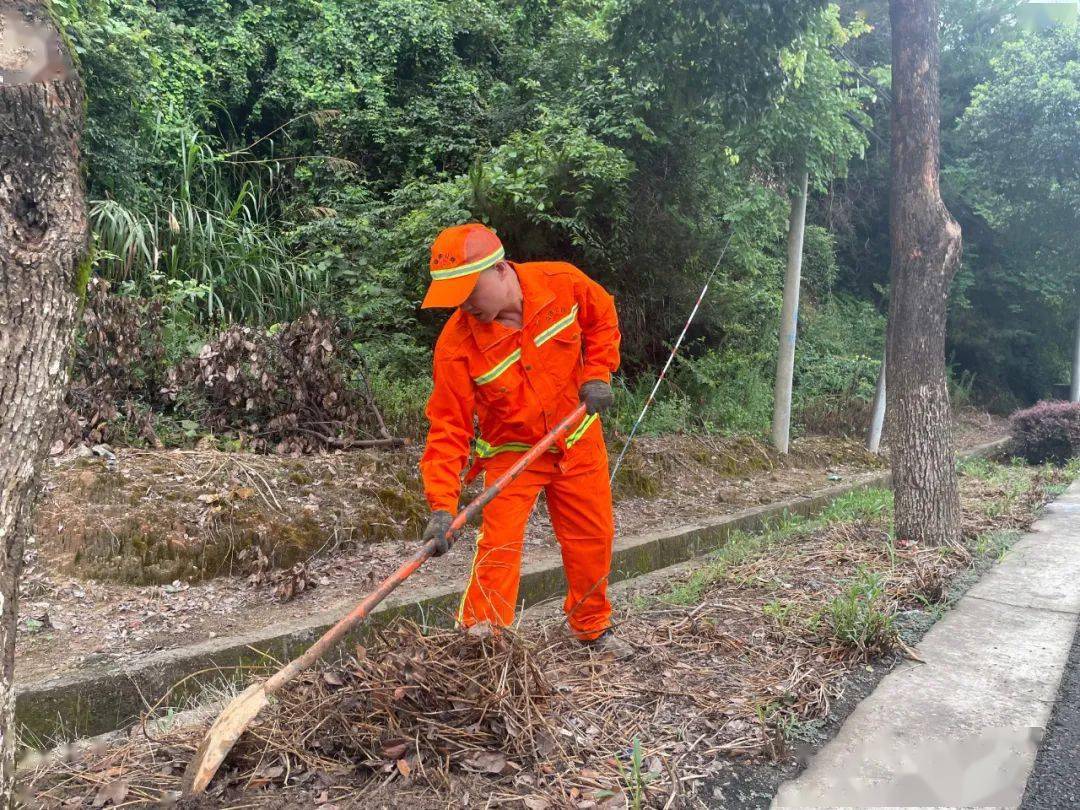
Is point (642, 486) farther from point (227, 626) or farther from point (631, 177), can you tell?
point (227, 626)

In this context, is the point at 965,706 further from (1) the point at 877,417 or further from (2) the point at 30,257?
(1) the point at 877,417

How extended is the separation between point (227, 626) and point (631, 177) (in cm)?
555

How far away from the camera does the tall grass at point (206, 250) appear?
20.6 feet

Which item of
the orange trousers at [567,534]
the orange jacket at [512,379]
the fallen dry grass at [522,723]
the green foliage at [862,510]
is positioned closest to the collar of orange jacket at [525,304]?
the orange jacket at [512,379]

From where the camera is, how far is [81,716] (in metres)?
3.15

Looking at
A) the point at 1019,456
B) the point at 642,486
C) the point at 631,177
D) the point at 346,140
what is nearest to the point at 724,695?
the point at 642,486

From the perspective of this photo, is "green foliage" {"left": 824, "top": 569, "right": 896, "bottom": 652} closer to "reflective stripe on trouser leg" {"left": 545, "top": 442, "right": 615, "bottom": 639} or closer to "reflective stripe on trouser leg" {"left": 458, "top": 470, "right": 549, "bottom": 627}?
"reflective stripe on trouser leg" {"left": 545, "top": 442, "right": 615, "bottom": 639}

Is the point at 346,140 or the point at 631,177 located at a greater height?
the point at 346,140

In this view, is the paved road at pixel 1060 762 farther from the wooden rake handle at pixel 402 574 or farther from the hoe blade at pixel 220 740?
the hoe blade at pixel 220 740

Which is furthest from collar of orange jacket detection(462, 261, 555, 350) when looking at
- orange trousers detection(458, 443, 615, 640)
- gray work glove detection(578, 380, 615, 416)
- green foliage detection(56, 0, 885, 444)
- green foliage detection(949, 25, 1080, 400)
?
green foliage detection(949, 25, 1080, 400)

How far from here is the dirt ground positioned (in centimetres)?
365

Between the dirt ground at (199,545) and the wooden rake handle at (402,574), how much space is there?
126 cm

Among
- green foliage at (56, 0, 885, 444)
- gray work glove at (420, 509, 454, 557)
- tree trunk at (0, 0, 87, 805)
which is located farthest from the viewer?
green foliage at (56, 0, 885, 444)

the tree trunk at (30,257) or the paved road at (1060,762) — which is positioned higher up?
the tree trunk at (30,257)
